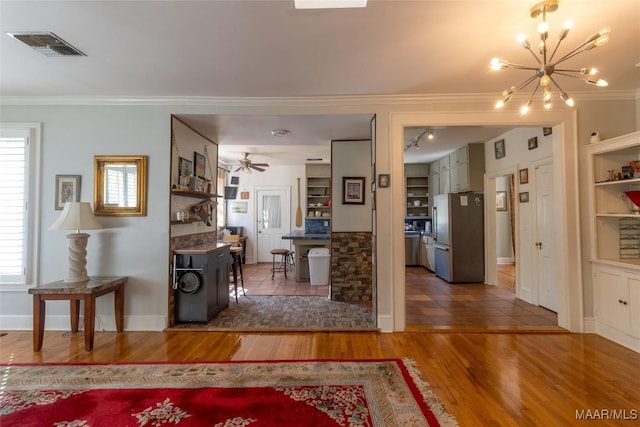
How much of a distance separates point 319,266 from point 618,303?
3798 millimetres

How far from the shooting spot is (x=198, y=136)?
393 centimetres

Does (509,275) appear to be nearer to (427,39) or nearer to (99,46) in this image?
(427,39)

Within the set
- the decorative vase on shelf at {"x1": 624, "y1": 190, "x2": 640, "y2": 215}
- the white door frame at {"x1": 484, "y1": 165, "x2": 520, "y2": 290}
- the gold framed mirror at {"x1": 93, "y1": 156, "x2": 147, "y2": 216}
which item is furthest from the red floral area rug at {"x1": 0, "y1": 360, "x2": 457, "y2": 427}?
the white door frame at {"x1": 484, "y1": 165, "x2": 520, "y2": 290}

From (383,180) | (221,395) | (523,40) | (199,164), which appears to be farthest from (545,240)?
(199,164)

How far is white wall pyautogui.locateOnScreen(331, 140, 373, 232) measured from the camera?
4.45 m

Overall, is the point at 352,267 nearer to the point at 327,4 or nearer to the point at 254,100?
the point at 254,100

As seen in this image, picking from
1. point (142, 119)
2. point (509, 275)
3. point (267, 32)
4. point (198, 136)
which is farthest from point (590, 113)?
point (142, 119)

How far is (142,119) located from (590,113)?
16.4 ft

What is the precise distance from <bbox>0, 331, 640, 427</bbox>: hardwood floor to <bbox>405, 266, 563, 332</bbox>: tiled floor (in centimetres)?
26

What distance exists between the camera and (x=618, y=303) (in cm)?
283

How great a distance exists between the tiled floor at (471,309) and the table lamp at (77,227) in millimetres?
3566

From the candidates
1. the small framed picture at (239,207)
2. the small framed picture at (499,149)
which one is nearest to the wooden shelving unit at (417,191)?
the small framed picture at (499,149)

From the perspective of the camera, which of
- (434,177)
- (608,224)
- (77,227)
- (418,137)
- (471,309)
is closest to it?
(77,227)

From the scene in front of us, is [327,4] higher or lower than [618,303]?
higher
